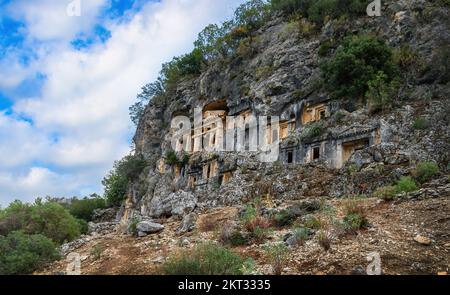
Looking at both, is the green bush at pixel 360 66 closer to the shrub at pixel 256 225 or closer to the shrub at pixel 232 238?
the shrub at pixel 256 225

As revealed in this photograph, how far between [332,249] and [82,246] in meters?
7.87

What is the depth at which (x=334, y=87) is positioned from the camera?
2320cm

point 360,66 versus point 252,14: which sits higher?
point 252,14

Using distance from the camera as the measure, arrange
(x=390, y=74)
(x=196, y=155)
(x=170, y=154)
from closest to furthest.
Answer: (x=390, y=74) < (x=196, y=155) < (x=170, y=154)

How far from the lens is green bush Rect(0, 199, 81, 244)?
14727 mm

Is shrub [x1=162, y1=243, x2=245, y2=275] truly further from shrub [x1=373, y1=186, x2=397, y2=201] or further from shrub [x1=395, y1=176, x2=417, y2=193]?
shrub [x1=395, y1=176, x2=417, y2=193]

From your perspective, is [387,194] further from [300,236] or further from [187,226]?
[187,226]

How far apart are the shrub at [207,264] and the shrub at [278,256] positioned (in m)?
0.56

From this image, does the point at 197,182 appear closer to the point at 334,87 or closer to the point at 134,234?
the point at 334,87

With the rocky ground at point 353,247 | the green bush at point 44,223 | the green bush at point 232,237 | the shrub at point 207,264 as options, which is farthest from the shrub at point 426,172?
the green bush at point 44,223

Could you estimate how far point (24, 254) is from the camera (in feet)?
31.2

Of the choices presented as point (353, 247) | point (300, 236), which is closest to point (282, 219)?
point (300, 236)

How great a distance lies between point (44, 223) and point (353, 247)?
1219 centimetres
